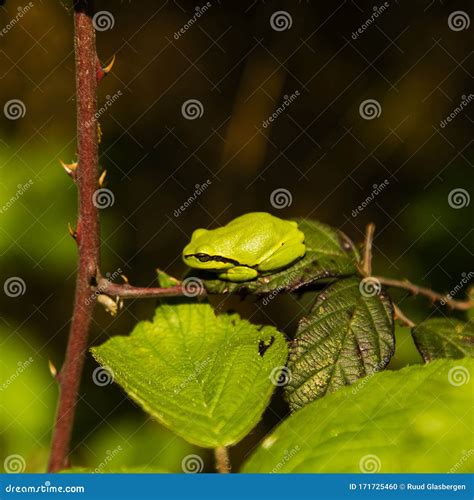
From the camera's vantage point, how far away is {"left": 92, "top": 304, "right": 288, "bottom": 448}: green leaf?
6.26 ft

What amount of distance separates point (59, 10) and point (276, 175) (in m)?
2.42

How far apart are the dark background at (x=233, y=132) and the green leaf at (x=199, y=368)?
7.80 ft

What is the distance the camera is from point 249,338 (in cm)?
223

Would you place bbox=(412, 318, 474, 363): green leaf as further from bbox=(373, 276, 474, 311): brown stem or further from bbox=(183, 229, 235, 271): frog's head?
bbox=(183, 229, 235, 271): frog's head

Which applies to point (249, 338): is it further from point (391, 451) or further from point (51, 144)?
point (51, 144)

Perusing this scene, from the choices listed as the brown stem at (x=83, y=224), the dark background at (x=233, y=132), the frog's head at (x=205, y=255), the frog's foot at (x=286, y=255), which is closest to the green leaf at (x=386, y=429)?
the frog's foot at (x=286, y=255)

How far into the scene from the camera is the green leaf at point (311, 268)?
7.25ft

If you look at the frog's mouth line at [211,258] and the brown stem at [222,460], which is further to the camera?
the frog's mouth line at [211,258]

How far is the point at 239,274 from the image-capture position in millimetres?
2510

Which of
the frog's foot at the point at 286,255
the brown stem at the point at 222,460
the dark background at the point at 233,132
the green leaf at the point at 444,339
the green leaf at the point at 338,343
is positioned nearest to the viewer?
the brown stem at the point at 222,460

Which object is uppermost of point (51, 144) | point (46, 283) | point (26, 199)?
point (51, 144)

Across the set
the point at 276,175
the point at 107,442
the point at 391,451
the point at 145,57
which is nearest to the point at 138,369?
the point at 391,451

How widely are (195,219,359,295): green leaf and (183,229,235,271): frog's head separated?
21cm

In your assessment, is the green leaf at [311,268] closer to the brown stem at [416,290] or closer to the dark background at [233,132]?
the brown stem at [416,290]
